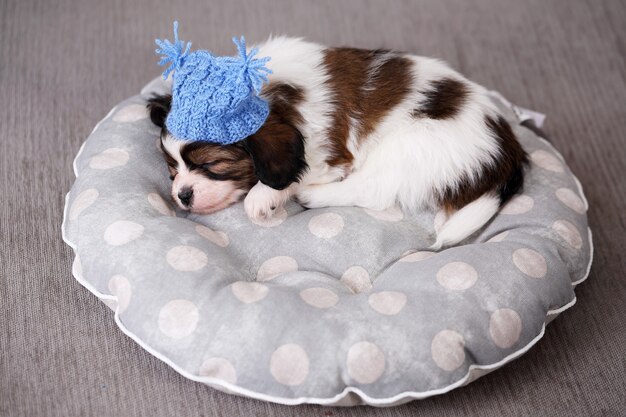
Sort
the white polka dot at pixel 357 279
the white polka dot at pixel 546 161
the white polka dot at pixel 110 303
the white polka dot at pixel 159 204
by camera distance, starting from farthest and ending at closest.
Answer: the white polka dot at pixel 546 161 < the white polka dot at pixel 159 204 < the white polka dot at pixel 357 279 < the white polka dot at pixel 110 303

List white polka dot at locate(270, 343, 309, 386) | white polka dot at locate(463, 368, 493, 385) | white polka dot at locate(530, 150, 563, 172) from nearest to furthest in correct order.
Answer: white polka dot at locate(270, 343, 309, 386)
white polka dot at locate(463, 368, 493, 385)
white polka dot at locate(530, 150, 563, 172)

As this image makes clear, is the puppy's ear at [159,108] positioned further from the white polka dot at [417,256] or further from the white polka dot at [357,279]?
the white polka dot at [417,256]

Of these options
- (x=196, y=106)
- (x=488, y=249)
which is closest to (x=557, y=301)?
(x=488, y=249)

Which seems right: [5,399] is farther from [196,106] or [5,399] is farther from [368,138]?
[368,138]

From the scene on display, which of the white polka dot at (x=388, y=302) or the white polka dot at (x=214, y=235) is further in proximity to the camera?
the white polka dot at (x=214, y=235)

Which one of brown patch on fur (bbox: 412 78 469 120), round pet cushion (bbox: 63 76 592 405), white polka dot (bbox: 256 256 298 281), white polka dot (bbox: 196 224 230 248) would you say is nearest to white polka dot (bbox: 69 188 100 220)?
round pet cushion (bbox: 63 76 592 405)

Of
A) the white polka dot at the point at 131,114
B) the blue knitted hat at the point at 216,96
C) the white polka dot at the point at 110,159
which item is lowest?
the white polka dot at the point at 110,159

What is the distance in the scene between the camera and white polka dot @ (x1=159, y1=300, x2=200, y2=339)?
78.9 inches

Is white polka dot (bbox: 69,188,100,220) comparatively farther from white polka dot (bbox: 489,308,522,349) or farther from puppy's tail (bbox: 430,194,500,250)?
white polka dot (bbox: 489,308,522,349)

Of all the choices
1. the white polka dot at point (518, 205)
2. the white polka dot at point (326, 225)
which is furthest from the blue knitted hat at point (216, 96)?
the white polka dot at point (518, 205)

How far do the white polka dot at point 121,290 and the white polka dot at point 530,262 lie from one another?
47.6 inches

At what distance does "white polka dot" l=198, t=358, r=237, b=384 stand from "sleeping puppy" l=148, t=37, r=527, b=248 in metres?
0.61

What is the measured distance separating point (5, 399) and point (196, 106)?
107 cm

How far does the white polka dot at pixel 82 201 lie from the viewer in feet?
7.77
